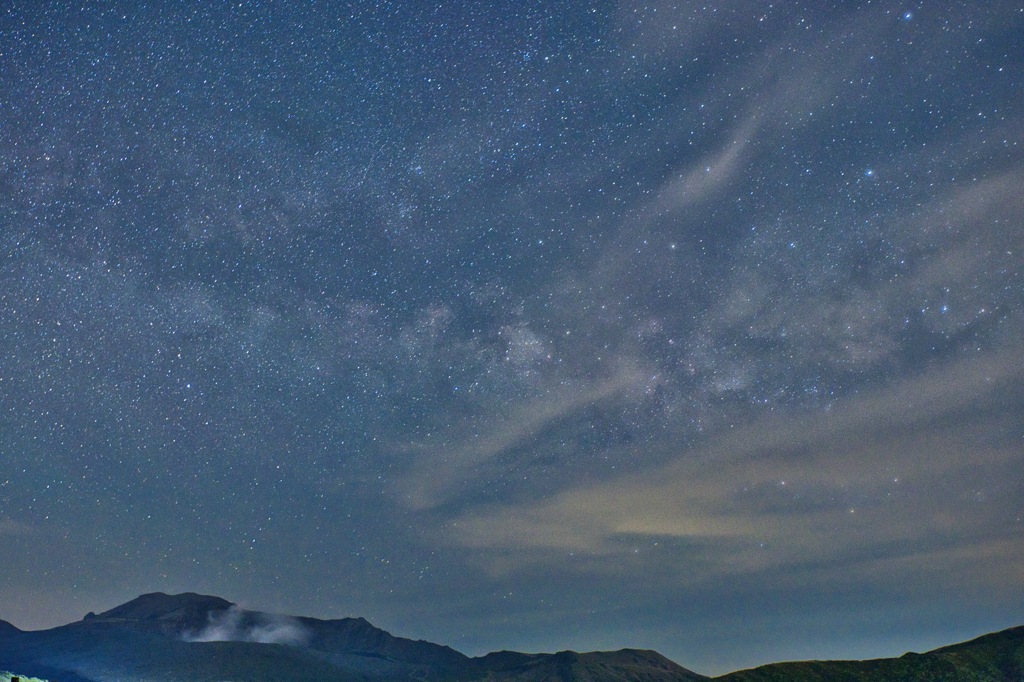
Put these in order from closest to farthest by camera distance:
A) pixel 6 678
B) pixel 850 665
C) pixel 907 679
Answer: pixel 6 678 < pixel 907 679 < pixel 850 665

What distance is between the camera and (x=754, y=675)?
543 ft

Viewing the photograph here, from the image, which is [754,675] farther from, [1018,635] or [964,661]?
[1018,635]

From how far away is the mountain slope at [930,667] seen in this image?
160 m

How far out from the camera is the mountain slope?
160 meters

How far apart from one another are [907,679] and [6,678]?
199366 mm

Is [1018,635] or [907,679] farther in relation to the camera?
[1018,635]

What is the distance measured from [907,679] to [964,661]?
1844 cm

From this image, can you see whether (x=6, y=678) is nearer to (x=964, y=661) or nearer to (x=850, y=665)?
(x=850, y=665)

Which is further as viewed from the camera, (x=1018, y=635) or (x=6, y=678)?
(x=1018, y=635)

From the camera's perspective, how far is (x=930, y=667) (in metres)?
167

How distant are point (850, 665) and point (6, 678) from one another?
19743 cm

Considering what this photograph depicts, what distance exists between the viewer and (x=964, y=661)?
167250mm

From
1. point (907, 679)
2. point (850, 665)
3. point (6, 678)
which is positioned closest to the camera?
point (6, 678)

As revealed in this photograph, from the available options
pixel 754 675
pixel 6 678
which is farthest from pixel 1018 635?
pixel 6 678
